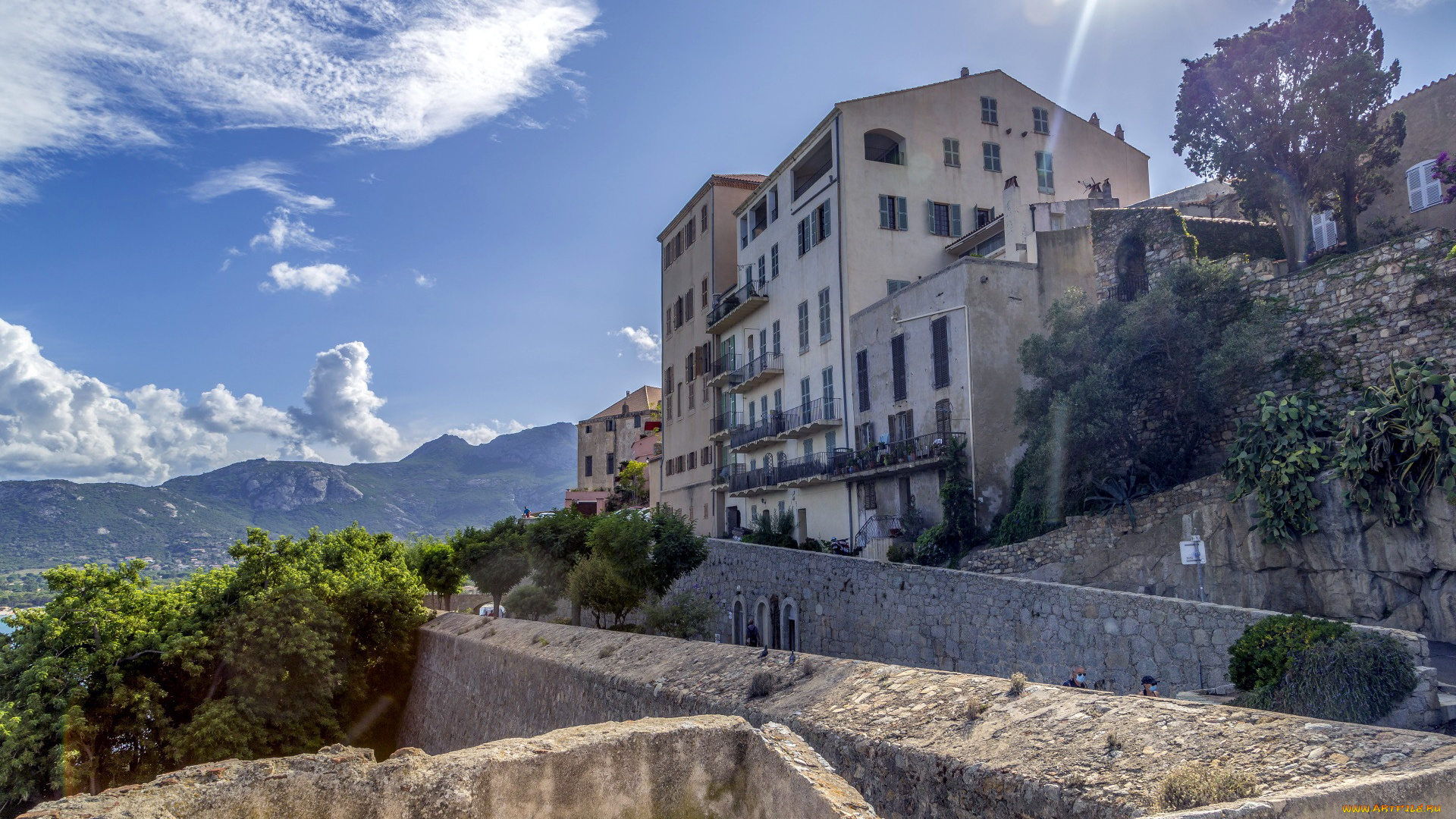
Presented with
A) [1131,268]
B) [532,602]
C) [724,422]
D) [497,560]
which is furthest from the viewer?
[724,422]

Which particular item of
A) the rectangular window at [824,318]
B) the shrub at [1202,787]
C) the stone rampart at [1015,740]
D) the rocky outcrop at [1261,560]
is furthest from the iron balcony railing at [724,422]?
the shrub at [1202,787]

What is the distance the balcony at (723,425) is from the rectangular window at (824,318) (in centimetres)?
894

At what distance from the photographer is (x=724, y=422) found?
4612 cm

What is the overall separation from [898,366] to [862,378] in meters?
2.31

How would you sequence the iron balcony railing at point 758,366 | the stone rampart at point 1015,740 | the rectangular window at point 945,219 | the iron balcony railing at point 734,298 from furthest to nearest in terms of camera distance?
the iron balcony railing at point 734,298, the iron balcony railing at point 758,366, the rectangular window at point 945,219, the stone rampart at point 1015,740

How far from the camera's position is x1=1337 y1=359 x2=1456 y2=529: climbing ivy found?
51.6 feet

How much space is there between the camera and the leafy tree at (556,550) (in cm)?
3409

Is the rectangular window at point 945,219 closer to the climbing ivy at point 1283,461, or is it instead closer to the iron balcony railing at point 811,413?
the iron balcony railing at point 811,413

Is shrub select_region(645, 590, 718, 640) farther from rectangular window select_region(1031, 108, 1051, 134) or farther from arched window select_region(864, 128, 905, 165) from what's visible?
rectangular window select_region(1031, 108, 1051, 134)

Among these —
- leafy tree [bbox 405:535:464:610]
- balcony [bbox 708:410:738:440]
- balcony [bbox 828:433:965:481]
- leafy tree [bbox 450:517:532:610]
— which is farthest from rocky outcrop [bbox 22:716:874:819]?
balcony [bbox 708:410:738:440]

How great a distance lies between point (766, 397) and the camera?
4153 centimetres

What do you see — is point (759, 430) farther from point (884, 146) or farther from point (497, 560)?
point (884, 146)

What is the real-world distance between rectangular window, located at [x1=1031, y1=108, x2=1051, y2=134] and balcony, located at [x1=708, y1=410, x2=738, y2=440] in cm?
1808

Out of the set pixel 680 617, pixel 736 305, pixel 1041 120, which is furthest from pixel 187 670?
pixel 1041 120
